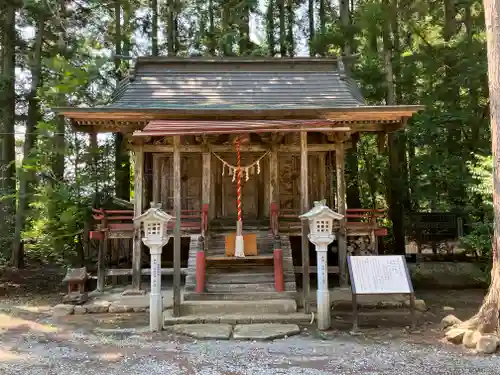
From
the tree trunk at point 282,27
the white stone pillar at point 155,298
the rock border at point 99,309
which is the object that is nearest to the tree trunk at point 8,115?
the rock border at point 99,309

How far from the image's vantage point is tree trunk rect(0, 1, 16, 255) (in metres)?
13.2

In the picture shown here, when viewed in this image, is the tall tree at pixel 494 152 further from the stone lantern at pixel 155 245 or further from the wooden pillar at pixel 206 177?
the wooden pillar at pixel 206 177

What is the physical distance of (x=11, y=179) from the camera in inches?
551

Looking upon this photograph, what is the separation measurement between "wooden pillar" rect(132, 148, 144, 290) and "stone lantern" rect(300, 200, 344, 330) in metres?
4.32

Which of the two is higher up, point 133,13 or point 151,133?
point 133,13

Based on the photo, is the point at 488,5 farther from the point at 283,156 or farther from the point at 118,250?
the point at 118,250

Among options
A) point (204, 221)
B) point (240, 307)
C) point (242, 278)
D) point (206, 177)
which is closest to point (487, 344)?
point (240, 307)

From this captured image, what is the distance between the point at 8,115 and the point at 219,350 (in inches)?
475

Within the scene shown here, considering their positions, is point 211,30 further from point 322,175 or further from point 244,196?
point 322,175

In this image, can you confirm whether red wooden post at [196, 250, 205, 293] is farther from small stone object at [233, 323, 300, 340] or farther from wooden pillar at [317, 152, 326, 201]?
wooden pillar at [317, 152, 326, 201]

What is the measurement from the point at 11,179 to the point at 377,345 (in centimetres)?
1306

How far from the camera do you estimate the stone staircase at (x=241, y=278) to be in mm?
7859

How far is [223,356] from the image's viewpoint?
217 inches

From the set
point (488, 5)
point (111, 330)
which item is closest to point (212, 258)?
point (111, 330)
